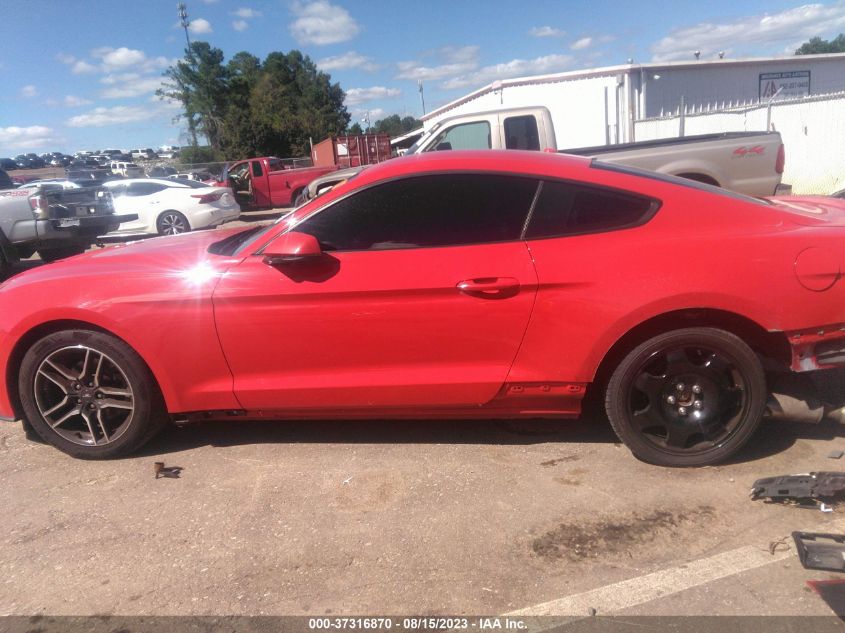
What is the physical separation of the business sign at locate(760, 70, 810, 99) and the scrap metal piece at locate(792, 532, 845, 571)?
91.2 ft

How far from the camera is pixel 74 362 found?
3547mm

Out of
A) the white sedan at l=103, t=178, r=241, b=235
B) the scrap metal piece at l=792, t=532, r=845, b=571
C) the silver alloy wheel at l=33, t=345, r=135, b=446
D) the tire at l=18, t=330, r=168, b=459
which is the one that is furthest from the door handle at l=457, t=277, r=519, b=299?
the white sedan at l=103, t=178, r=241, b=235

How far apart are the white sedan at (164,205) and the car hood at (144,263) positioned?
38.1 ft

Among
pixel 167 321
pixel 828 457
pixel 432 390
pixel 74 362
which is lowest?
pixel 828 457

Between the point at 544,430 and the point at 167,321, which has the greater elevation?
the point at 167,321

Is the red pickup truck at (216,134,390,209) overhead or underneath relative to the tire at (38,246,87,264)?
overhead

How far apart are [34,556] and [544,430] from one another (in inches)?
105

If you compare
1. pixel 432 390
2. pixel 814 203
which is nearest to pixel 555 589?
pixel 432 390

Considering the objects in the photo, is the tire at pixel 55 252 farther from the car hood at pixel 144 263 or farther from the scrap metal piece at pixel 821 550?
the scrap metal piece at pixel 821 550

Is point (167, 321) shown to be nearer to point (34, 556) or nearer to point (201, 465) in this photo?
point (201, 465)

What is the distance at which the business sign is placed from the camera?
25781mm

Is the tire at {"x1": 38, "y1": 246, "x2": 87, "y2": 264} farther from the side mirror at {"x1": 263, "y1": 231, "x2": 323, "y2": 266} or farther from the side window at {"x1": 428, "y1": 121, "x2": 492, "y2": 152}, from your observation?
the side mirror at {"x1": 263, "y1": 231, "x2": 323, "y2": 266}

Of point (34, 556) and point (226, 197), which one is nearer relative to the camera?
point (34, 556)

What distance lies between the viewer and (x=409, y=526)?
2895 millimetres
